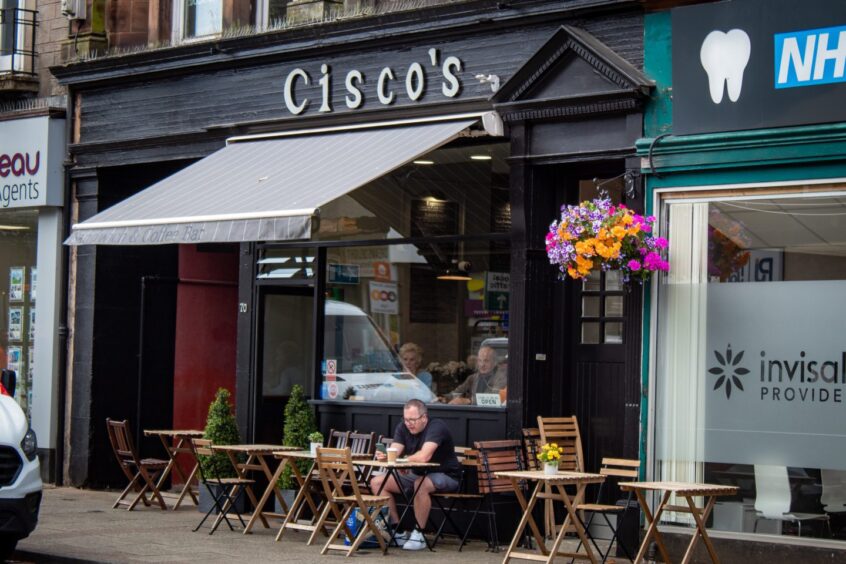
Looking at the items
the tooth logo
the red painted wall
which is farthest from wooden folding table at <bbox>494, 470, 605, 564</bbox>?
the red painted wall

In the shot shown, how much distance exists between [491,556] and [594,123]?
372 cm

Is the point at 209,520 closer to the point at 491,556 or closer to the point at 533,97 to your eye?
the point at 491,556

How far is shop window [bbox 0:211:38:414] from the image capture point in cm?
1727

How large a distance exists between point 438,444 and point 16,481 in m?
3.52

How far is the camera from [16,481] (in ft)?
34.3

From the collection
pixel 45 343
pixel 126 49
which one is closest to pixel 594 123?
pixel 126 49

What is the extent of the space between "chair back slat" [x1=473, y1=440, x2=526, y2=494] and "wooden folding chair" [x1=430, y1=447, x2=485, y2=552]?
0.47 ft

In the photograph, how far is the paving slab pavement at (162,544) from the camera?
1118 cm

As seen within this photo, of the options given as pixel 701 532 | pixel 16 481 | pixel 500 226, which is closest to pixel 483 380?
pixel 500 226

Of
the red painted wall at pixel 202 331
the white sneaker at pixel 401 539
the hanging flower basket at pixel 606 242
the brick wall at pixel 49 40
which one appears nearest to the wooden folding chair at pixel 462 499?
the white sneaker at pixel 401 539

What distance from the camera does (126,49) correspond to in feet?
53.4

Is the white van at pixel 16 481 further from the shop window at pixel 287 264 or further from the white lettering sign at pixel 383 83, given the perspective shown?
the white lettering sign at pixel 383 83

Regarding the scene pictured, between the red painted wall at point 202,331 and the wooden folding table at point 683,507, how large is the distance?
759 centimetres

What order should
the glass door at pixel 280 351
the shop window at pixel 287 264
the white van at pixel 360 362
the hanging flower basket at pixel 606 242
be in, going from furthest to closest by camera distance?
the glass door at pixel 280 351 < the shop window at pixel 287 264 < the white van at pixel 360 362 < the hanging flower basket at pixel 606 242
